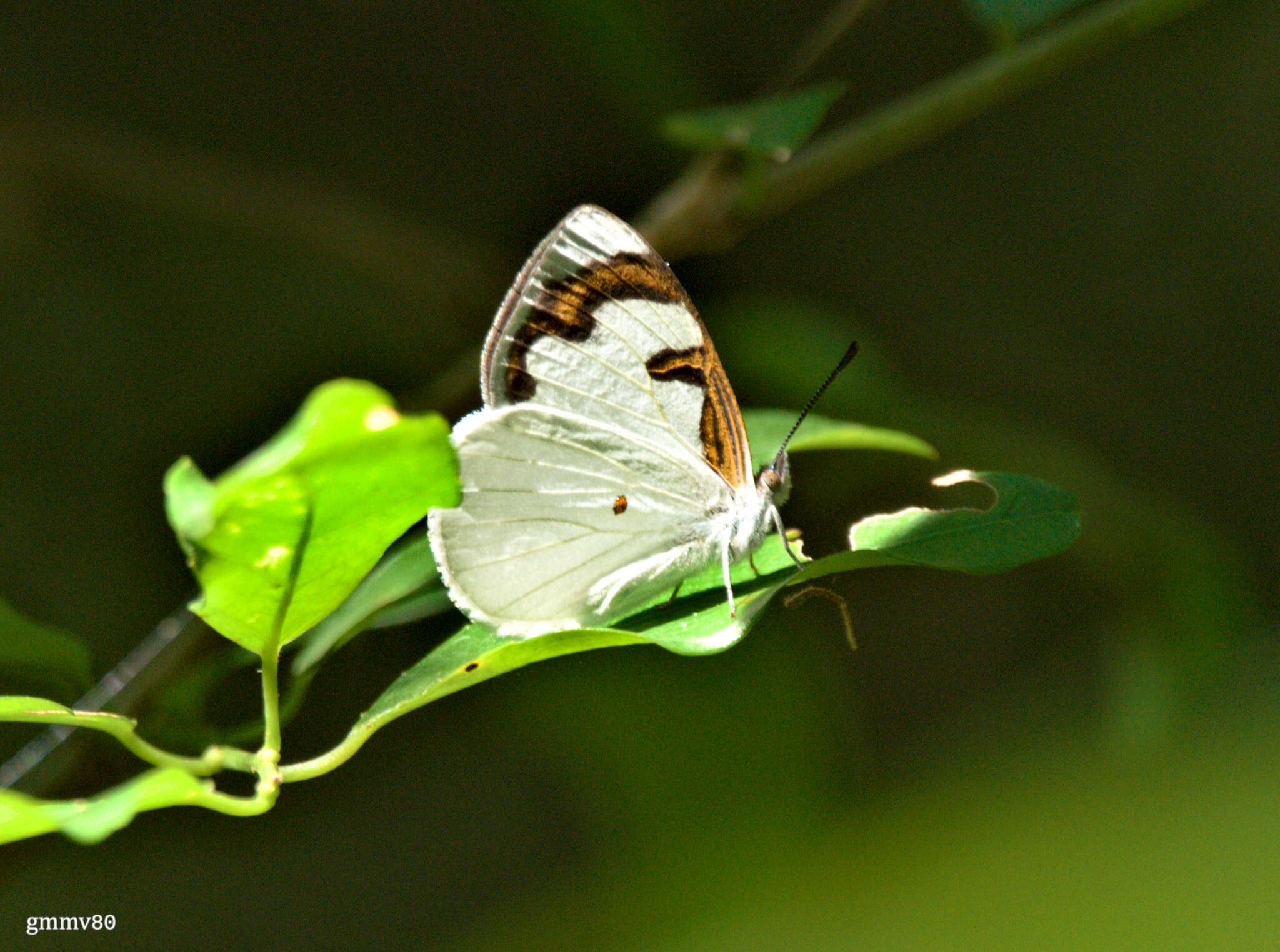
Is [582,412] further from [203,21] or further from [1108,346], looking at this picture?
[1108,346]

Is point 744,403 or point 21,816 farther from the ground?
point 744,403

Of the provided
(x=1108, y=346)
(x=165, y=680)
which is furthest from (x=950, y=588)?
(x=165, y=680)

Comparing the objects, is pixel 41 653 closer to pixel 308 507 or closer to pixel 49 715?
pixel 49 715

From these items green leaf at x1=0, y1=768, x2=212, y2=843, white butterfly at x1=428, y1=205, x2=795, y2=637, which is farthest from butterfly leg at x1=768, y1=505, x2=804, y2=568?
green leaf at x1=0, y1=768, x2=212, y2=843

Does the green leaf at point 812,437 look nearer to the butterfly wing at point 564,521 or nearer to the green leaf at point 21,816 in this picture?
the butterfly wing at point 564,521

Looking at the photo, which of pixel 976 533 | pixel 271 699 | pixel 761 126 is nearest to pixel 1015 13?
pixel 761 126

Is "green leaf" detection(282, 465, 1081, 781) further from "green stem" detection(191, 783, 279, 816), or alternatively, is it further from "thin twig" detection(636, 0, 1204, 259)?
"thin twig" detection(636, 0, 1204, 259)
